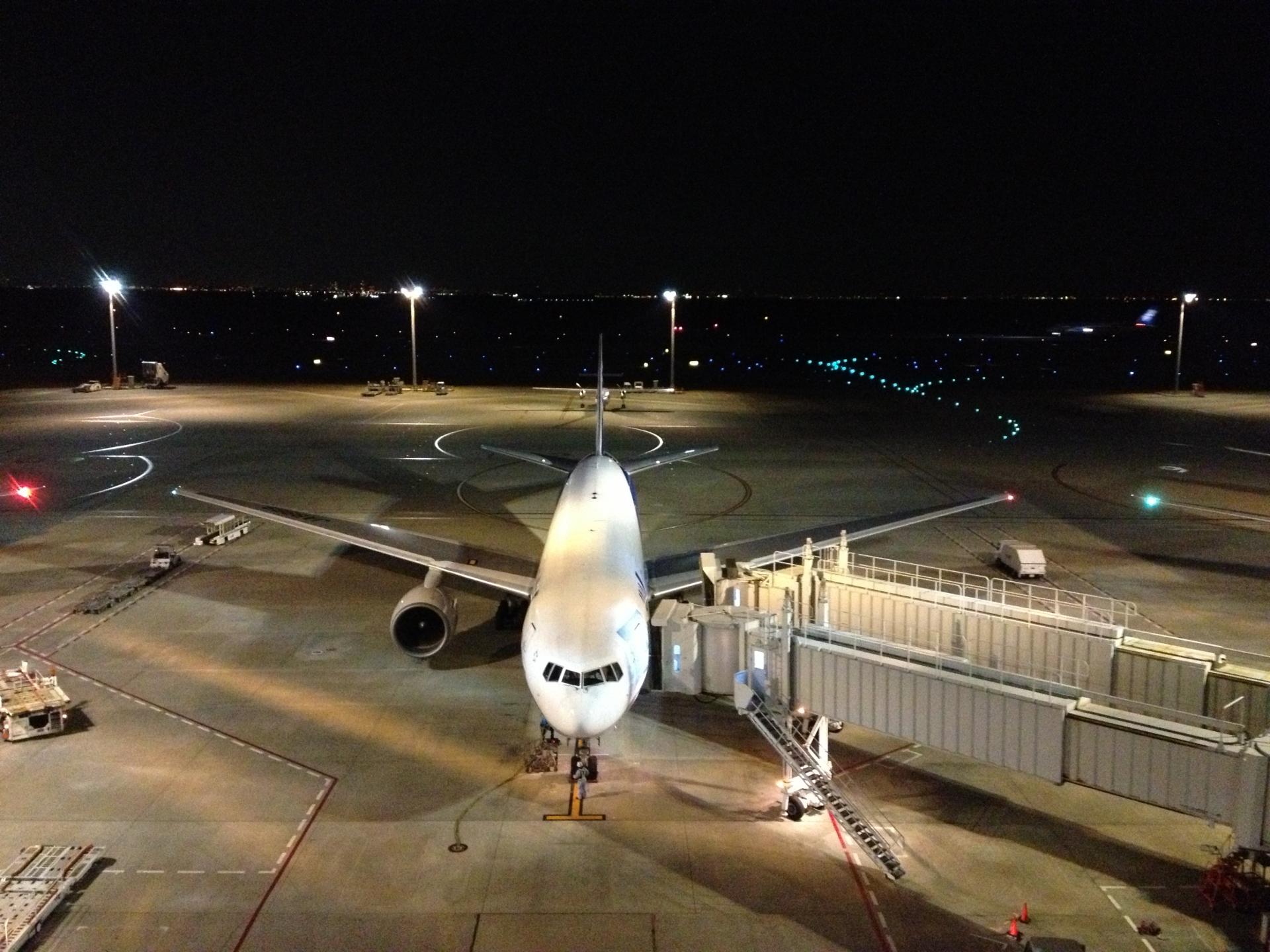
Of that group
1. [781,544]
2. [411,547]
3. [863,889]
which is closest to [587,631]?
[863,889]

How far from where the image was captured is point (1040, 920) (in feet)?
44.3

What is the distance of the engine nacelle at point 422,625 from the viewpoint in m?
21.5

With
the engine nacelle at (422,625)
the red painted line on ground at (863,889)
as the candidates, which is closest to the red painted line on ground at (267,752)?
the engine nacelle at (422,625)

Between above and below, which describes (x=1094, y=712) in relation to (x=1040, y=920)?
above

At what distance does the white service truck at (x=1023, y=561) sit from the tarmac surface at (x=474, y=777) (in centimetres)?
60

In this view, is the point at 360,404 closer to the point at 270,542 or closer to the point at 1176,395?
the point at 270,542

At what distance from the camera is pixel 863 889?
47.0ft

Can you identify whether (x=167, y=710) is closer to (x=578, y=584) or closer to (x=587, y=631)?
(x=578, y=584)

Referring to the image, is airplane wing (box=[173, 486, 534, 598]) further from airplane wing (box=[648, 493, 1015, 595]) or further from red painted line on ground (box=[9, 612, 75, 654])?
red painted line on ground (box=[9, 612, 75, 654])

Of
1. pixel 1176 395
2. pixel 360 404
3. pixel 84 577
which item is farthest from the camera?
pixel 1176 395

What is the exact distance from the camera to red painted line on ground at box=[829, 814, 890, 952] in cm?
1313

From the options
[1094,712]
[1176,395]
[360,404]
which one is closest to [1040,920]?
[1094,712]

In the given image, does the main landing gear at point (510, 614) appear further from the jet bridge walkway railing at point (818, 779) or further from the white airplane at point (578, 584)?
the jet bridge walkway railing at point (818, 779)

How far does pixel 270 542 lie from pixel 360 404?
146ft
